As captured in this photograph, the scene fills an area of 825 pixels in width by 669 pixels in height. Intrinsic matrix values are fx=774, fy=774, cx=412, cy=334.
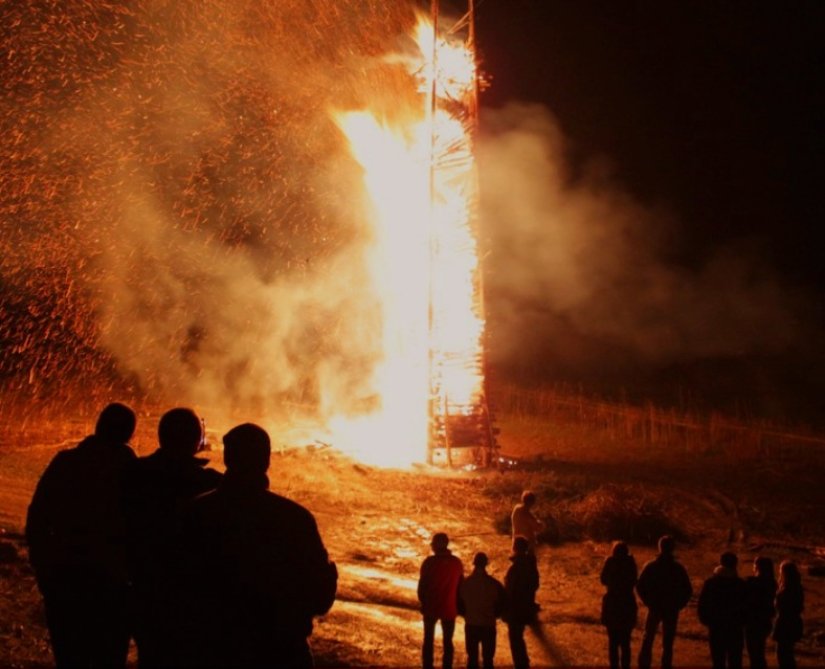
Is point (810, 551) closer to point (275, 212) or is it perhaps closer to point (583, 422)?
point (583, 422)

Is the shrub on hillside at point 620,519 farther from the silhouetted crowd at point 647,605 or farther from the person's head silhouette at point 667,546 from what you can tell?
the person's head silhouette at point 667,546

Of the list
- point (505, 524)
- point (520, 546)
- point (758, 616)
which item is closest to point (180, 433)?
point (520, 546)

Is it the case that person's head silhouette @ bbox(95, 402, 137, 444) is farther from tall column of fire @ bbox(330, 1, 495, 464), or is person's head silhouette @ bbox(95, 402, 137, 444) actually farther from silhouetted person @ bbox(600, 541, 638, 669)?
tall column of fire @ bbox(330, 1, 495, 464)

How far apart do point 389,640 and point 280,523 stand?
4.24m

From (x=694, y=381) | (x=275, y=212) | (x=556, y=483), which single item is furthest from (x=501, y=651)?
(x=694, y=381)

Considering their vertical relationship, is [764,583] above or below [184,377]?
below

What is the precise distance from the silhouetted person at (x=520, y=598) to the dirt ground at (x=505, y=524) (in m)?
0.48

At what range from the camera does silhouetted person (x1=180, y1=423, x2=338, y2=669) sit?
2598 mm

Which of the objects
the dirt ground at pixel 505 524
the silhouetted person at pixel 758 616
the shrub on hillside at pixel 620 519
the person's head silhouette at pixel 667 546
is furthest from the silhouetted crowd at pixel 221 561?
the shrub on hillside at pixel 620 519

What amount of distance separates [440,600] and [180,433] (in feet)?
10.0

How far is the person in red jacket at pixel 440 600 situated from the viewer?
5.70 meters

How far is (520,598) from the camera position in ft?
19.8

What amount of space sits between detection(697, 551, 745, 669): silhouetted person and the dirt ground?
85 centimetres

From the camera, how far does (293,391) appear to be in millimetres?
20375
